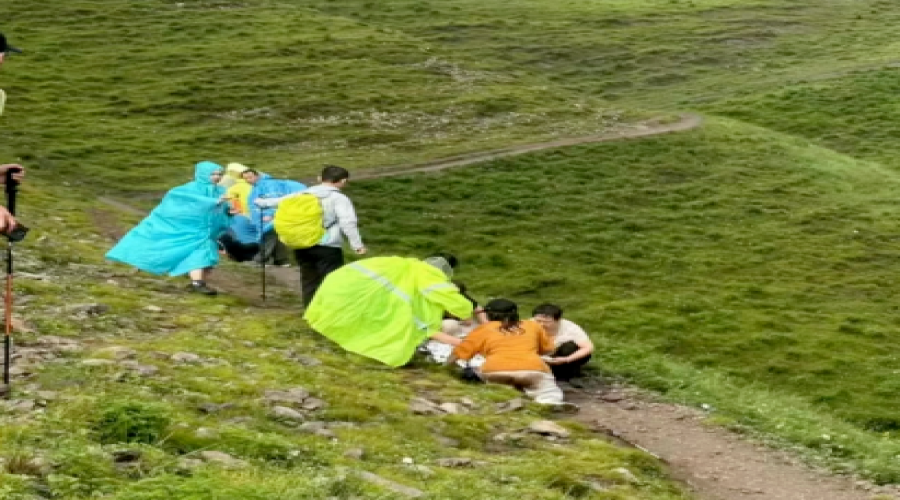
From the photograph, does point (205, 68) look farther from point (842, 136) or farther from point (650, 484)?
point (650, 484)

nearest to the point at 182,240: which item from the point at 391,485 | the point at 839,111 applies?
the point at 391,485

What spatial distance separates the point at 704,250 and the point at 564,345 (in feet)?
64.5

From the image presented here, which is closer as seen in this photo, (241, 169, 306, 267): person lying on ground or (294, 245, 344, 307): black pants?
(294, 245, 344, 307): black pants

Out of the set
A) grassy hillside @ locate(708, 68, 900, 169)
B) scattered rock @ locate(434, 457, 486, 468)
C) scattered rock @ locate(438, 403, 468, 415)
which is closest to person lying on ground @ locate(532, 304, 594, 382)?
scattered rock @ locate(438, 403, 468, 415)

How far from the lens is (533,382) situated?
15438mm

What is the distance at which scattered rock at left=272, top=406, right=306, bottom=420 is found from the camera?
11320 millimetres

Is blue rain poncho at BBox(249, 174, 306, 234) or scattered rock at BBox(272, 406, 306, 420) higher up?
scattered rock at BBox(272, 406, 306, 420)

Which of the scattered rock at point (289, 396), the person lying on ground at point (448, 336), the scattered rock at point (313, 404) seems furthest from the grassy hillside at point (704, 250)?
the scattered rock at point (289, 396)

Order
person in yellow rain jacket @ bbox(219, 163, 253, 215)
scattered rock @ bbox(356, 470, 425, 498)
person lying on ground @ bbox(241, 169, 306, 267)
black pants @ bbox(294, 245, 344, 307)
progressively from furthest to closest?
person in yellow rain jacket @ bbox(219, 163, 253, 215) < person lying on ground @ bbox(241, 169, 306, 267) < black pants @ bbox(294, 245, 344, 307) < scattered rock @ bbox(356, 470, 425, 498)

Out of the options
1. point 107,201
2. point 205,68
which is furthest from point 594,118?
point 107,201

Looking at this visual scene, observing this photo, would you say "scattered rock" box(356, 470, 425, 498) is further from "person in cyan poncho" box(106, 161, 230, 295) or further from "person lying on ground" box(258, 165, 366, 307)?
"person in cyan poncho" box(106, 161, 230, 295)

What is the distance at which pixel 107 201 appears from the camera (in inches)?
1442

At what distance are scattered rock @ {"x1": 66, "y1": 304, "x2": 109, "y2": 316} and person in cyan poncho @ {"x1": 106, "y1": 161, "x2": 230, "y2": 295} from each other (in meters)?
3.90

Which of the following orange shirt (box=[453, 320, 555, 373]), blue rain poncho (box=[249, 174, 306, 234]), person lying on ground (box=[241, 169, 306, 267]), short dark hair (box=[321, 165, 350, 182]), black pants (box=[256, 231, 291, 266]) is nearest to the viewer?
orange shirt (box=[453, 320, 555, 373])
